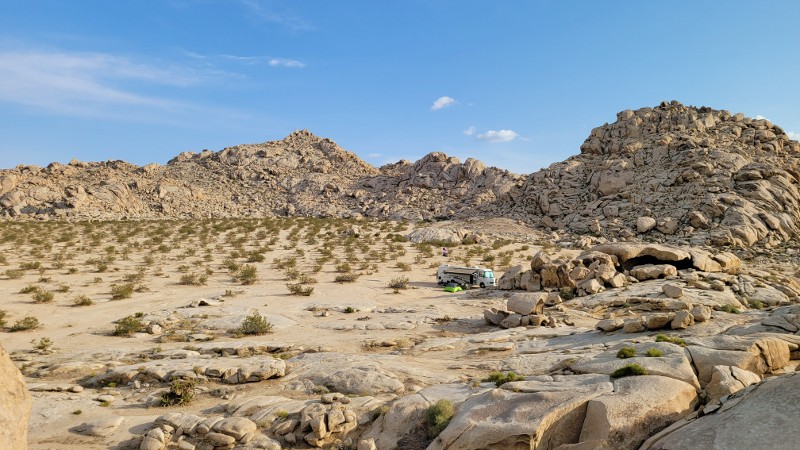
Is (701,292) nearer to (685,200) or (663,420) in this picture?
(663,420)

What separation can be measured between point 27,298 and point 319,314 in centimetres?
1315

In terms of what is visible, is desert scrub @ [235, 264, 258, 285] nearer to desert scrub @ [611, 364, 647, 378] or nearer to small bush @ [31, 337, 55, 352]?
small bush @ [31, 337, 55, 352]

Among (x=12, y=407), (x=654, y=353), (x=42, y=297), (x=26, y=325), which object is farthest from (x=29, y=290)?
(x=654, y=353)

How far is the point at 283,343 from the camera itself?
14852mm

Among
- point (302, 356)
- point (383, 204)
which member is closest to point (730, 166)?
point (383, 204)

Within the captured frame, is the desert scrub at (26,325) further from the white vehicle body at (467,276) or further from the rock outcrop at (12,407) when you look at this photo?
the white vehicle body at (467,276)

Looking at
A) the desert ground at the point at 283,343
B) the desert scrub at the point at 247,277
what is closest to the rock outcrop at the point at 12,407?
the desert ground at the point at 283,343

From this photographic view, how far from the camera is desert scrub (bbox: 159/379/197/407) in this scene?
35.0 ft

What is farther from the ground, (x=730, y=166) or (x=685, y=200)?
(x=730, y=166)

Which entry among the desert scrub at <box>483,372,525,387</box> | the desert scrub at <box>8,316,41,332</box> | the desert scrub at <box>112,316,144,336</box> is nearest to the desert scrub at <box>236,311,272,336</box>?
the desert scrub at <box>112,316,144,336</box>

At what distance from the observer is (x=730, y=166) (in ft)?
127

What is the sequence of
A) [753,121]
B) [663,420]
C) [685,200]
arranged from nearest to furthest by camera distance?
[663,420] → [685,200] → [753,121]

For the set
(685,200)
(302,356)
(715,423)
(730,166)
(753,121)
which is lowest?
(302,356)

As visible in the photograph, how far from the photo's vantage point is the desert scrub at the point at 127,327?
15719 mm
